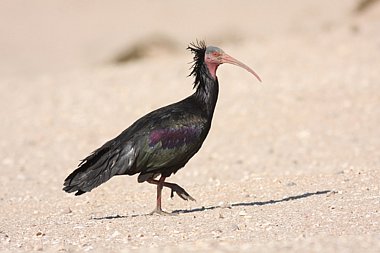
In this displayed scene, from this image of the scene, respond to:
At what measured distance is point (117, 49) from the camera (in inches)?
1860

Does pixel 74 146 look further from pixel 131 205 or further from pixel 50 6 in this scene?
pixel 50 6

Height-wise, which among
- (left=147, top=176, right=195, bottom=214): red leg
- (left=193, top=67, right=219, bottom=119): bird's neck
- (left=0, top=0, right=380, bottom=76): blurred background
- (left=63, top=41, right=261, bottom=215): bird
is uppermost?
(left=0, top=0, right=380, bottom=76): blurred background

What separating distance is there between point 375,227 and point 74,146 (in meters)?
12.7

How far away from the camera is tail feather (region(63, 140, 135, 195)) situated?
11398mm

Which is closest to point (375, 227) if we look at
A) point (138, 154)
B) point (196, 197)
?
point (138, 154)

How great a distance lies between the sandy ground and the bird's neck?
4.27 feet

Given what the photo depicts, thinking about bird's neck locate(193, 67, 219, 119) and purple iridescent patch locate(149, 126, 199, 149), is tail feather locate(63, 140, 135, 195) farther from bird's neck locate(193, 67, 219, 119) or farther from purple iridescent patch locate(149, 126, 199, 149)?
bird's neck locate(193, 67, 219, 119)

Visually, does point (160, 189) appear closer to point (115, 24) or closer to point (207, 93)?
point (207, 93)

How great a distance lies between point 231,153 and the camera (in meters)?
19.6

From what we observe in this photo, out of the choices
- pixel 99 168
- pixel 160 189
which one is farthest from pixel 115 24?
pixel 99 168

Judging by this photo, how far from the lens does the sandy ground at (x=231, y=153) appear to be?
10078 mm

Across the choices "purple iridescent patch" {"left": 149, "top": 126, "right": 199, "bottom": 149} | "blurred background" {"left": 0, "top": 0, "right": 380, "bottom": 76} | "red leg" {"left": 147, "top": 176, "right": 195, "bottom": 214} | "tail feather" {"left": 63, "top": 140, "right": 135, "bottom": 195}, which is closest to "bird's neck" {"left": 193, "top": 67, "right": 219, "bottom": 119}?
"purple iridescent patch" {"left": 149, "top": 126, "right": 199, "bottom": 149}

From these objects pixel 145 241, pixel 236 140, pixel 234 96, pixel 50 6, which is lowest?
pixel 145 241

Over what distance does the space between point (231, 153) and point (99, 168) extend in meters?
8.31
